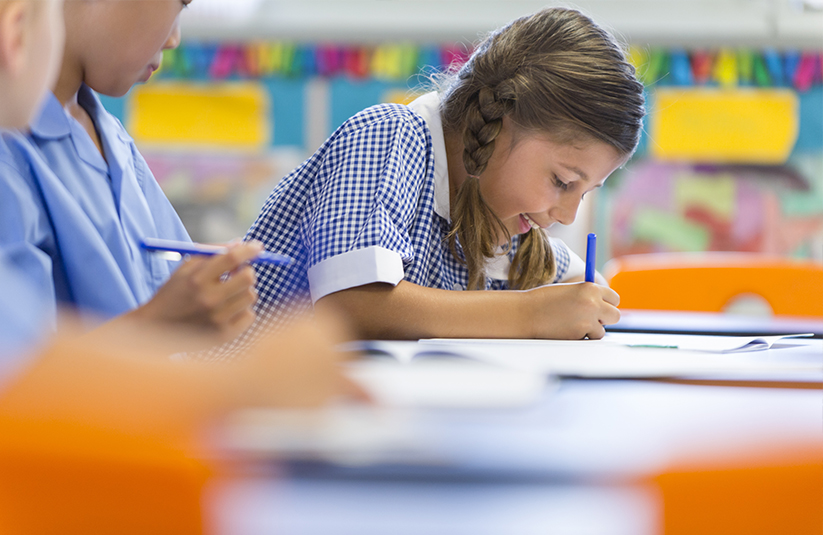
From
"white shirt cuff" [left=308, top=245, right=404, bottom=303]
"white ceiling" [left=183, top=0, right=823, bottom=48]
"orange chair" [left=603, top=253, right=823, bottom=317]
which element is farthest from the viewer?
"white ceiling" [left=183, top=0, right=823, bottom=48]

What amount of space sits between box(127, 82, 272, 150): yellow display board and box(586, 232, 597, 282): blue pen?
140 cm

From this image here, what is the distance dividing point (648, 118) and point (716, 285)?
91 centimetres

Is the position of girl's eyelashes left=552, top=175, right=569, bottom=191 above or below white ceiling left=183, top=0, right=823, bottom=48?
below

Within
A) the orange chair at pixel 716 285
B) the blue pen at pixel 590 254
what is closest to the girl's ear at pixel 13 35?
the blue pen at pixel 590 254

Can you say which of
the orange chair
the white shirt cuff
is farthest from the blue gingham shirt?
the orange chair

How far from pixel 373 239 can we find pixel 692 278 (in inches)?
30.4

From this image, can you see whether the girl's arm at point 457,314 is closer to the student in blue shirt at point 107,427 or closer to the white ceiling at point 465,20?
the student in blue shirt at point 107,427

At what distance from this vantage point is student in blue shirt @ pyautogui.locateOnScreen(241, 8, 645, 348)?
73cm

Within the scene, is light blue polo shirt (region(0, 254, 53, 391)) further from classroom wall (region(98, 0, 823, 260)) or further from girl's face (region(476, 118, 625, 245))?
classroom wall (region(98, 0, 823, 260))

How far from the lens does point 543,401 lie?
304mm

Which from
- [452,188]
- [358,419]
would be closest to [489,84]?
[452,188]

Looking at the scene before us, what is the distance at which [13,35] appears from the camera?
0.77 feet

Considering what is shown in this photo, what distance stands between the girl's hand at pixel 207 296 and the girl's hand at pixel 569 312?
34 cm

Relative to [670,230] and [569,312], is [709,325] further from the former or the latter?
[670,230]
